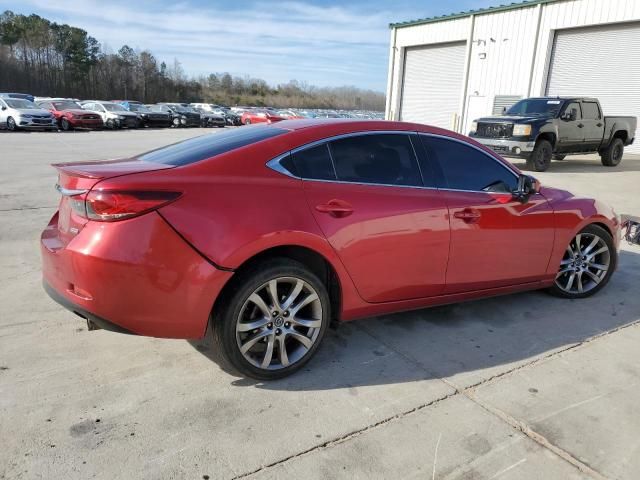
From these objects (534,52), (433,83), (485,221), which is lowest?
(485,221)

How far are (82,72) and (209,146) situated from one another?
85553mm

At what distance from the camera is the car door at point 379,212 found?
317cm

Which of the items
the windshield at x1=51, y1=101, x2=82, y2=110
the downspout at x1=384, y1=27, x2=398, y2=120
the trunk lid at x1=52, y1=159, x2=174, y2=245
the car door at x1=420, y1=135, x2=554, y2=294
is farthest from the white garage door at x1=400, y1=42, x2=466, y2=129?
the trunk lid at x1=52, y1=159, x2=174, y2=245

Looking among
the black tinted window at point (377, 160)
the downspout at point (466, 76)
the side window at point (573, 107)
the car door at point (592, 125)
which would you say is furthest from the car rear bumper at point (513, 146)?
the downspout at point (466, 76)

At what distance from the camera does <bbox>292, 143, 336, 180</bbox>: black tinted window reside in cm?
314

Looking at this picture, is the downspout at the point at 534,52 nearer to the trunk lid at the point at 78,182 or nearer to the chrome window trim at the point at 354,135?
the chrome window trim at the point at 354,135

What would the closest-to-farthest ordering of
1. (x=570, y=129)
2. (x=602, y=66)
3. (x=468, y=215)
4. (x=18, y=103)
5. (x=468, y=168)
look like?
(x=468, y=215), (x=468, y=168), (x=570, y=129), (x=602, y=66), (x=18, y=103)

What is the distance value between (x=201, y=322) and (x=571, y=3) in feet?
77.7

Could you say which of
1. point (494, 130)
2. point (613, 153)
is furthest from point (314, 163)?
point (613, 153)

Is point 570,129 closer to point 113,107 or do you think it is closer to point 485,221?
point 485,221

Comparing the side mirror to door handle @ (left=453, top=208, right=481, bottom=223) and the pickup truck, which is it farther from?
the pickup truck

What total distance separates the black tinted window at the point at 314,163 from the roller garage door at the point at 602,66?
21.2 meters

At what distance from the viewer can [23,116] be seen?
78.1 ft

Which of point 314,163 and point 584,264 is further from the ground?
point 314,163
